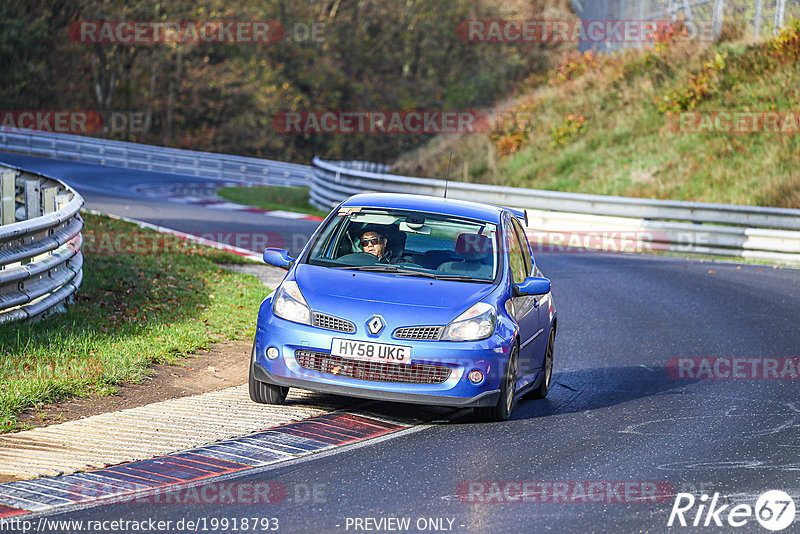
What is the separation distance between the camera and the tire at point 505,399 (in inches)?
322

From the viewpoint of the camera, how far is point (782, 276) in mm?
19359

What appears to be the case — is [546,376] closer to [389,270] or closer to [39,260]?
[389,270]

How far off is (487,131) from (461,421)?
31.7 meters

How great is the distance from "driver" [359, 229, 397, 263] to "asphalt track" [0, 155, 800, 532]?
4.11 feet

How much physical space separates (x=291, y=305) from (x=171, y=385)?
1466 millimetres

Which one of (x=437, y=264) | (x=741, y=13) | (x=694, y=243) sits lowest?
(x=694, y=243)

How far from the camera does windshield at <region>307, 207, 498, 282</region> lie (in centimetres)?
880

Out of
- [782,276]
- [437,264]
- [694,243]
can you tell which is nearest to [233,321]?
[437,264]

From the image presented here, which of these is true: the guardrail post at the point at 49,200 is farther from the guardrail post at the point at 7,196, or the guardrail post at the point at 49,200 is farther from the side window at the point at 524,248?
the side window at the point at 524,248

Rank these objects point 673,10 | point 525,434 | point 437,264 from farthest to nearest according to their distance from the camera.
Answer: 1. point 673,10
2. point 437,264
3. point 525,434

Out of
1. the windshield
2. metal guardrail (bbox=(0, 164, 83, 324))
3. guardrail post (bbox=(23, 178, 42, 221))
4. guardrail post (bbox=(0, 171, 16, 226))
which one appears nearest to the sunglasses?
the windshield

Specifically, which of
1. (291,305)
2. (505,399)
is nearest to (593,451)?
(505,399)

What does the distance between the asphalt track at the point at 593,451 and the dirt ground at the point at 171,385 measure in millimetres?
1612

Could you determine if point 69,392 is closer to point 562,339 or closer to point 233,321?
point 233,321
